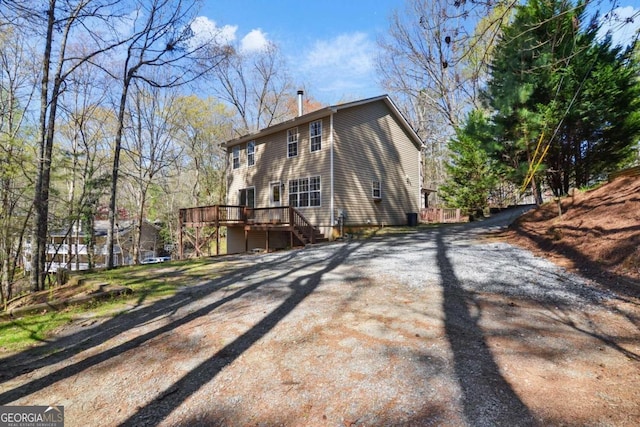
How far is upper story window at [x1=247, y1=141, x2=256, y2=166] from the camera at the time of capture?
17594 millimetres

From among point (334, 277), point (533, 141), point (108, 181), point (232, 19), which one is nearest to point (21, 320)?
point (334, 277)

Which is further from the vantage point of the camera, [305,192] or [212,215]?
[212,215]

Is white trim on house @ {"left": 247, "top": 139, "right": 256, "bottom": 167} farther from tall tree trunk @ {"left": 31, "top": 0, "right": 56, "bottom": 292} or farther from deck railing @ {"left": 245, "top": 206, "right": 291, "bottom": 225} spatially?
tall tree trunk @ {"left": 31, "top": 0, "right": 56, "bottom": 292}

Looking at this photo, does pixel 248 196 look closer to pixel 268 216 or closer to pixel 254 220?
pixel 254 220

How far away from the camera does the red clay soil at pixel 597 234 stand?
487 cm

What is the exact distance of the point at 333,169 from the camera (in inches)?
535

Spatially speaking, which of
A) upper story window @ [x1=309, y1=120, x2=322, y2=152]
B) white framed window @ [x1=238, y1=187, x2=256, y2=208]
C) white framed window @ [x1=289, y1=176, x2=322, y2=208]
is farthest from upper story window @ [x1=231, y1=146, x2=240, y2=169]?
upper story window @ [x1=309, y1=120, x2=322, y2=152]

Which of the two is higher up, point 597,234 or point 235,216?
A: point 235,216

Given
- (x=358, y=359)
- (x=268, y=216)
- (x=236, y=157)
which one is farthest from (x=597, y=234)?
(x=236, y=157)

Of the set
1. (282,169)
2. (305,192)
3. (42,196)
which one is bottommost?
(42,196)

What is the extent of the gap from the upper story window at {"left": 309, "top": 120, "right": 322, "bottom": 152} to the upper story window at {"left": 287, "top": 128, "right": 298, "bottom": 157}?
3.44 ft

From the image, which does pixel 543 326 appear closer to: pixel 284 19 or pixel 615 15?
pixel 615 15

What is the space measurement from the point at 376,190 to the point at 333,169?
126 inches

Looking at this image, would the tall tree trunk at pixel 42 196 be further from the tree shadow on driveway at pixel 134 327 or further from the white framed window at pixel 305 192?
the white framed window at pixel 305 192
